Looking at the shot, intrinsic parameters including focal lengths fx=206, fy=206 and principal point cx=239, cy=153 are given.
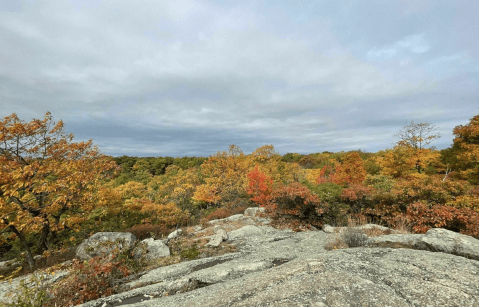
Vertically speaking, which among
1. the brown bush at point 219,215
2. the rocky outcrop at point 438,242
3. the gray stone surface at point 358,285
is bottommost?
the brown bush at point 219,215

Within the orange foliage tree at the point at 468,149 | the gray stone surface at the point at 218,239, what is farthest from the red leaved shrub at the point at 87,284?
the orange foliage tree at the point at 468,149

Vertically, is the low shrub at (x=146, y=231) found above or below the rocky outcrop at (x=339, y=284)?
below

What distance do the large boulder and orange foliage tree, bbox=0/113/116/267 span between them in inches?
55.4

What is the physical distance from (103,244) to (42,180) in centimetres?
399

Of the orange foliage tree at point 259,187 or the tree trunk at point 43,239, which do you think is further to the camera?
the orange foliage tree at point 259,187

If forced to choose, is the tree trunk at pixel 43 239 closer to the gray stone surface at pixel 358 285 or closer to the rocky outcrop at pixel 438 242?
the gray stone surface at pixel 358 285

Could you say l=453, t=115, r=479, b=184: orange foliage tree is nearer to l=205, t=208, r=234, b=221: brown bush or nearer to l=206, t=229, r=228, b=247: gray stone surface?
l=205, t=208, r=234, b=221: brown bush

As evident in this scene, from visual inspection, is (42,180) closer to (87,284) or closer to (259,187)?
(87,284)

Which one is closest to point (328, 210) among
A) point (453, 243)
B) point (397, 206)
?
point (397, 206)

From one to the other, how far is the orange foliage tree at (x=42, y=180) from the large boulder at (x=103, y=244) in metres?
1.41

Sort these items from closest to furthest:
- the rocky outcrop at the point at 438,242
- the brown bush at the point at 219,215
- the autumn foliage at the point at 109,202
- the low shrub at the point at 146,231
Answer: the rocky outcrop at the point at 438,242 → the autumn foliage at the point at 109,202 → the low shrub at the point at 146,231 → the brown bush at the point at 219,215

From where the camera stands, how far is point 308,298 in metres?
3.20

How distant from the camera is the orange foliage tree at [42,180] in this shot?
8.15 m

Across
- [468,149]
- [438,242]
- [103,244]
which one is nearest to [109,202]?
[103,244]
